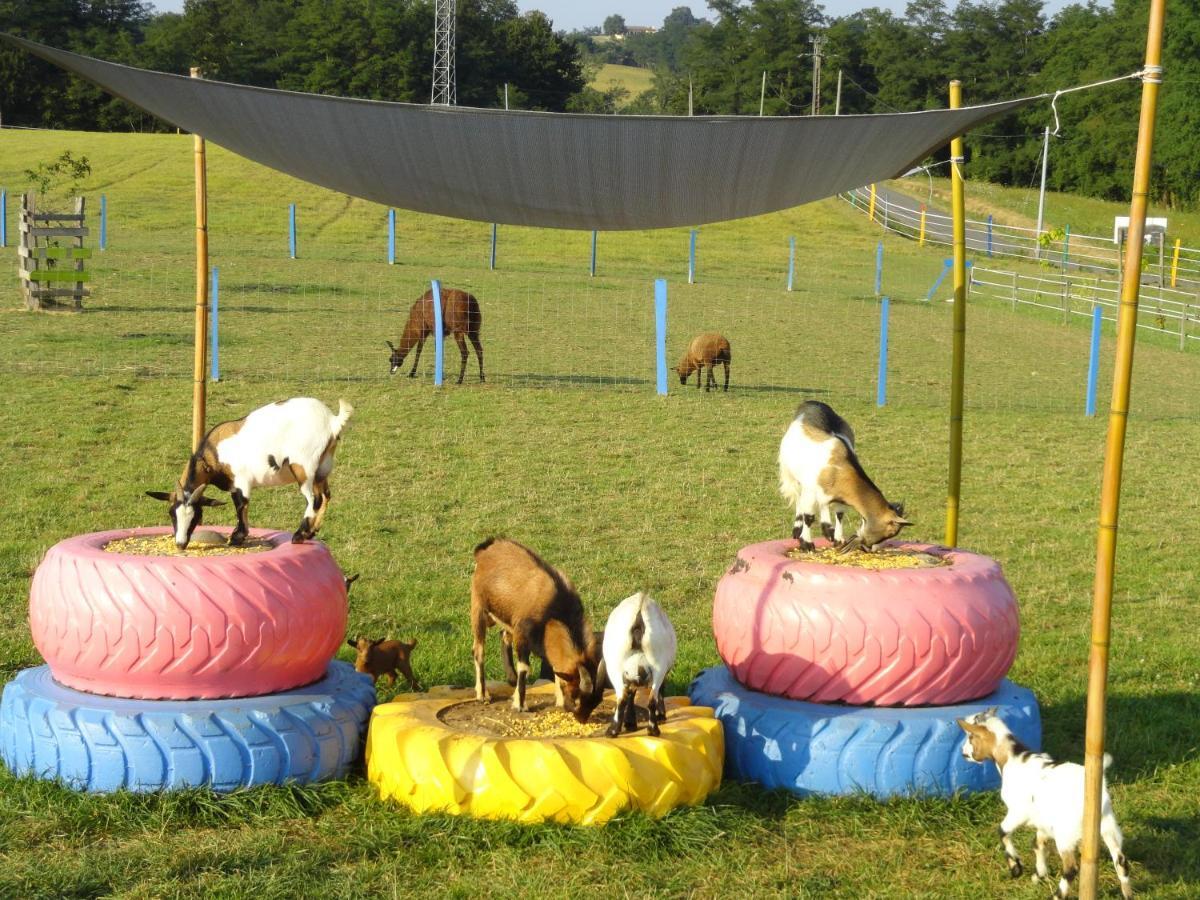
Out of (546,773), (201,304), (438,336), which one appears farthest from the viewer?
(438,336)

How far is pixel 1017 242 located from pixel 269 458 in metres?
46.3

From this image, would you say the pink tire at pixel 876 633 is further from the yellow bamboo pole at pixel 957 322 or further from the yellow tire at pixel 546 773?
the yellow bamboo pole at pixel 957 322

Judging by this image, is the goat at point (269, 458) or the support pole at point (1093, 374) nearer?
the goat at point (269, 458)

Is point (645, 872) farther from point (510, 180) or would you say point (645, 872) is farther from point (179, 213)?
point (179, 213)

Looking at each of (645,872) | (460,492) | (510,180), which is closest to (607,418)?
(460,492)

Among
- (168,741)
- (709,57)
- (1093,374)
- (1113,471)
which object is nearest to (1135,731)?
(1113,471)

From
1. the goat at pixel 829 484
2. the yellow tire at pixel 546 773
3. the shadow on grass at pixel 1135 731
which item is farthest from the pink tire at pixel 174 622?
the shadow on grass at pixel 1135 731

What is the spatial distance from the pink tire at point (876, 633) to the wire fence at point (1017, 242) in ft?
110

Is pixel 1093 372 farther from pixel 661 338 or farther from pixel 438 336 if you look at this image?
pixel 438 336

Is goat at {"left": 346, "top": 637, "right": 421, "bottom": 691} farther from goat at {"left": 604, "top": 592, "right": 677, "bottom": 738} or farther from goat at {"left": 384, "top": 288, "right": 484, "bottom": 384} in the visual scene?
goat at {"left": 384, "top": 288, "right": 484, "bottom": 384}

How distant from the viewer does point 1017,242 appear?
49125mm

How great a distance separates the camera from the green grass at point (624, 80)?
14591 centimetres

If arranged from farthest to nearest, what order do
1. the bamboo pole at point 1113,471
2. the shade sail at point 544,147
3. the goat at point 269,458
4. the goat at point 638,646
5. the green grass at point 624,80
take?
1. the green grass at point 624,80
2. the goat at point 269,458
3. the shade sail at point 544,147
4. the goat at point 638,646
5. the bamboo pole at point 1113,471

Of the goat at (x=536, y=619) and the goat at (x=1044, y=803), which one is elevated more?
the goat at (x=536, y=619)
